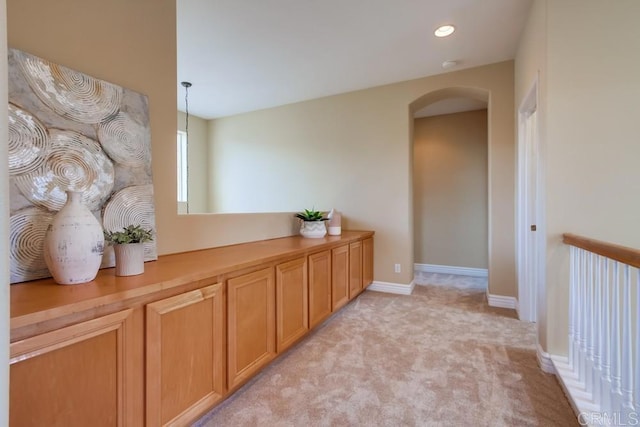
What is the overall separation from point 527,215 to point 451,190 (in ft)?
6.70

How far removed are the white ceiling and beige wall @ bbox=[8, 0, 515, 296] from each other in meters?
0.35

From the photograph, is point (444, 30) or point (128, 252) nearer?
point (128, 252)

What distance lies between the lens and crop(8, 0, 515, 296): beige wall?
1473 mm

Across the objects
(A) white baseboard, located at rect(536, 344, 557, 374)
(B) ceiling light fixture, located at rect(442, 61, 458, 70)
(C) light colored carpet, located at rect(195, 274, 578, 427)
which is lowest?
(C) light colored carpet, located at rect(195, 274, 578, 427)

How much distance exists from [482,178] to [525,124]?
6.32 feet

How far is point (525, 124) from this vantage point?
2764 millimetres

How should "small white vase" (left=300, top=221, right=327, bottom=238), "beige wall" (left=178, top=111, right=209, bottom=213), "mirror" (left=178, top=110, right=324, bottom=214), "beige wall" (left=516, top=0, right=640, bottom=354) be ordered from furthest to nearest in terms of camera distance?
1. "beige wall" (left=178, top=111, right=209, bottom=213)
2. "mirror" (left=178, top=110, right=324, bottom=214)
3. "small white vase" (left=300, top=221, right=327, bottom=238)
4. "beige wall" (left=516, top=0, right=640, bottom=354)

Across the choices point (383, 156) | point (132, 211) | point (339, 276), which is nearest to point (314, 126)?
point (383, 156)

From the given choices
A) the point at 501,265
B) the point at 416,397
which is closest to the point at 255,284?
the point at 416,397

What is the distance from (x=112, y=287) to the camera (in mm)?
1126

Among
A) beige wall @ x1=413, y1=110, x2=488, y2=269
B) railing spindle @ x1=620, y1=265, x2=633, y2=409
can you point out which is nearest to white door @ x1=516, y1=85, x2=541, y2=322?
railing spindle @ x1=620, y1=265, x2=633, y2=409

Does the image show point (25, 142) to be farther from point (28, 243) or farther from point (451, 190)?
point (451, 190)

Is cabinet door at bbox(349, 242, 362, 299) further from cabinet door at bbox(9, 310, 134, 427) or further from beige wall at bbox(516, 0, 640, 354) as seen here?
cabinet door at bbox(9, 310, 134, 427)

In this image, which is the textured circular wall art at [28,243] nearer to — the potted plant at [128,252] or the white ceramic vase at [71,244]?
the white ceramic vase at [71,244]
